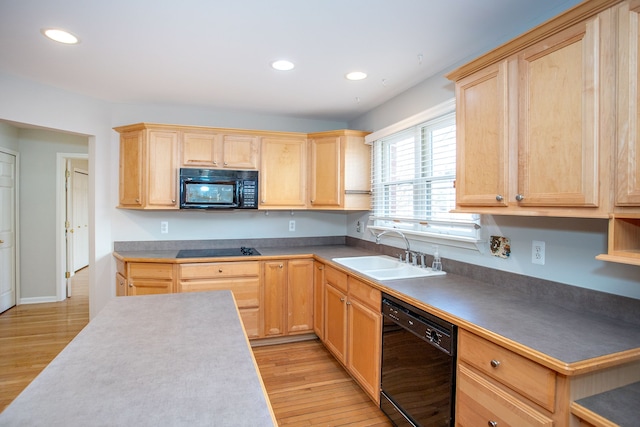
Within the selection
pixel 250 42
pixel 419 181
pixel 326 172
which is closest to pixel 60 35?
pixel 250 42

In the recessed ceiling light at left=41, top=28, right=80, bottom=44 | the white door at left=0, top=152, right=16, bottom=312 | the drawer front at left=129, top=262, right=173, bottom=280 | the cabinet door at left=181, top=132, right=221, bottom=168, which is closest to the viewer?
the recessed ceiling light at left=41, top=28, right=80, bottom=44

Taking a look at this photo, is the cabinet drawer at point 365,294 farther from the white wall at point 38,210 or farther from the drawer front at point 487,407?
the white wall at point 38,210

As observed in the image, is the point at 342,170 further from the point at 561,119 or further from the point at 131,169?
the point at 561,119

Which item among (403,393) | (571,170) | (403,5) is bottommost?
(403,393)

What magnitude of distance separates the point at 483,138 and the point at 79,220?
24.3 feet

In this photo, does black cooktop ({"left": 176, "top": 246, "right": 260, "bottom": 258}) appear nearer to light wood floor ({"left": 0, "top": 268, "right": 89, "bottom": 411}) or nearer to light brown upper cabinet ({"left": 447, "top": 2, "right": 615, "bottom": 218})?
light wood floor ({"left": 0, "top": 268, "right": 89, "bottom": 411})

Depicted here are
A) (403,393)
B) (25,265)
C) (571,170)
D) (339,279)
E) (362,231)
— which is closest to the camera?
(571,170)

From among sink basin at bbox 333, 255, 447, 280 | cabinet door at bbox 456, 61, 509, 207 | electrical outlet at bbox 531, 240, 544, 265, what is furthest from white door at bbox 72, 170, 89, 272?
electrical outlet at bbox 531, 240, 544, 265

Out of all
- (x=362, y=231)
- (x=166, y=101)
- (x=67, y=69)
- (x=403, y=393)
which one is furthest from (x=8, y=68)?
(x=403, y=393)

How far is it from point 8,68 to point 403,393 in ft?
11.9

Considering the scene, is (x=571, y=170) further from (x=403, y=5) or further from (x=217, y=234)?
(x=217, y=234)

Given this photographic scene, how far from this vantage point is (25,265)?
4.59 metres

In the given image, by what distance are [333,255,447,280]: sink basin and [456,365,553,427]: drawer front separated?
3.08 feet

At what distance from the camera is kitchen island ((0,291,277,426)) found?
0.81 metres
